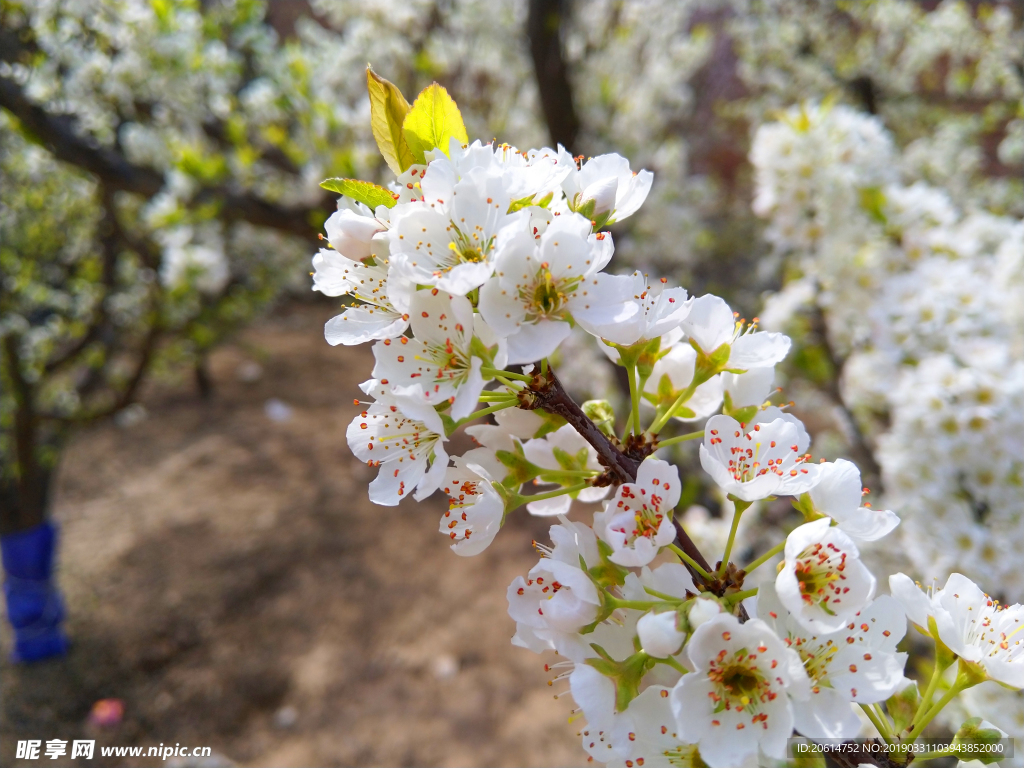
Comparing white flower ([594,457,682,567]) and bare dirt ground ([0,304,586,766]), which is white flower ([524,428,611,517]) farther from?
bare dirt ground ([0,304,586,766])

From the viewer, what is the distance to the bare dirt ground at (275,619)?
3430 mm

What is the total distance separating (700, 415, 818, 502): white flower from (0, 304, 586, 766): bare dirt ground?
10.0ft

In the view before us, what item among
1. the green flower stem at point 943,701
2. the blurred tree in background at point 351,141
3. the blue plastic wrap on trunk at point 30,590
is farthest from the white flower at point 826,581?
the blue plastic wrap on trunk at point 30,590

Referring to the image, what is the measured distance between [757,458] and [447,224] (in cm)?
51

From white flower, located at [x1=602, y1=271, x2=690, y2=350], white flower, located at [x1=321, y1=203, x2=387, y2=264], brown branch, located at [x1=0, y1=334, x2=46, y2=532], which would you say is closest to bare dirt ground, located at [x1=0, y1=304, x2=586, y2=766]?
brown branch, located at [x1=0, y1=334, x2=46, y2=532]

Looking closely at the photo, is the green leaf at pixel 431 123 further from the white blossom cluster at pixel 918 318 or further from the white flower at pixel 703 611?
the white blossom cluster at pixel 918 318

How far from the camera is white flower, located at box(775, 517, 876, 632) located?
65 cm

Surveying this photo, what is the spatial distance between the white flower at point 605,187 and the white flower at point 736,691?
53cm

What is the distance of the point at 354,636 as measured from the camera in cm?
412

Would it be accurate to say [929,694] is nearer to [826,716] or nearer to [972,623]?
[972,623]

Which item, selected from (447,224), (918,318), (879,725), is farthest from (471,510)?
(918,318)

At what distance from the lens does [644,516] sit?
75 cm

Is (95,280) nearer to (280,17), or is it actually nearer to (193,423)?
(193,423)

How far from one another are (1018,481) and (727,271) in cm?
508
